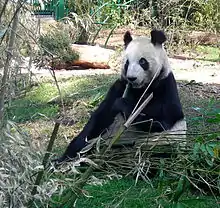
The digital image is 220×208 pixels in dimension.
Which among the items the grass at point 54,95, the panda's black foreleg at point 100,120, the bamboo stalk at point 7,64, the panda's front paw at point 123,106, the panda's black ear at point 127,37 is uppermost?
the bamboo stalk at point 7,64

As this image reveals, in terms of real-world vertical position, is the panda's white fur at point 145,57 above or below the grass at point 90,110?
above

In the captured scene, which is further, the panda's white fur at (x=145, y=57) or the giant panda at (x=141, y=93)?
the panda's white fur at (x=145, y=57)

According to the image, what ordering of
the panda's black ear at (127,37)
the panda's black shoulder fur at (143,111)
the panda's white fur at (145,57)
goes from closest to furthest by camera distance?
1. the panda's black shoulder fur at (143,111)
2. the panda's white fur at (145,57)
3. the panda's black ear at (127,37)

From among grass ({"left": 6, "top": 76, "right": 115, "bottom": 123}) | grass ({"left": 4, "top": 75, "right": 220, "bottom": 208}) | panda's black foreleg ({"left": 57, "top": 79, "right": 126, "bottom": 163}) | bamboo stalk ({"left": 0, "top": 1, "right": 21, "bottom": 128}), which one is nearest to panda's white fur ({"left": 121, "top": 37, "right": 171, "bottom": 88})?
panda's black foreleg ({"left": 57, "top": 79, "right": 126, "bottom": 163})

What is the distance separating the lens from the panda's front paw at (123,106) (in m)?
4.98

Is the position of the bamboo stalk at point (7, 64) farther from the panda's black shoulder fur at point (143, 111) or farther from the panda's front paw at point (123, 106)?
the panda's front paw at point (123, 106)

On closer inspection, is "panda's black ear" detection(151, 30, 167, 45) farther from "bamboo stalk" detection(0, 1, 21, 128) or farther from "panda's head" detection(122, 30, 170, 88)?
"bamboo stalk" detection(0, 1, 21, 128)

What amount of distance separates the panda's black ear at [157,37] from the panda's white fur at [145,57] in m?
0.04

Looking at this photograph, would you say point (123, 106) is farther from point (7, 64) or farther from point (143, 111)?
point (7, 64)

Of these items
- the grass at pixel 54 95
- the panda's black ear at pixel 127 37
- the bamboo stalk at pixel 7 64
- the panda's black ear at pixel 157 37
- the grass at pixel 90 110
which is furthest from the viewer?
the grass at pixel 54 95

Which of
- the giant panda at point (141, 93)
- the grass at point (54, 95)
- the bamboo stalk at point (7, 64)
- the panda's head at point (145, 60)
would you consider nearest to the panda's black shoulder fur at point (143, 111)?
the giant panda at point (141, 93)

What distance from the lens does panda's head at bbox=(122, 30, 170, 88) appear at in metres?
5.17

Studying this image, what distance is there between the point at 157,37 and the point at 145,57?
228 mm

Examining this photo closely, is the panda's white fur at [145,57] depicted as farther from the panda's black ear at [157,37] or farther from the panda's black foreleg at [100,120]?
the panda's black foreleg at [100,120]
